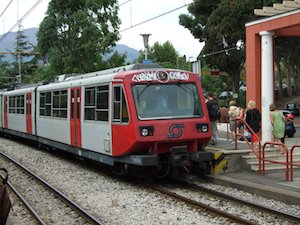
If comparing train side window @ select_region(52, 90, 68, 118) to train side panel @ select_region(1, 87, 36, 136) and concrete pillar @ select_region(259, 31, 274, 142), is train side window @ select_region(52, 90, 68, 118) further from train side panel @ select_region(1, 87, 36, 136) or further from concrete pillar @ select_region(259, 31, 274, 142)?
concrete pillar @ select_region(259, 31, 274, 142)

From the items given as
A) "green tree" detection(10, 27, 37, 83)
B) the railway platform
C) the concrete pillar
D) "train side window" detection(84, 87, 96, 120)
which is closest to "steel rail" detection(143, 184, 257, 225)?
the railway platform

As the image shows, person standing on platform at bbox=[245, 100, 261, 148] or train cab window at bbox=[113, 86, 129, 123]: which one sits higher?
train cab window at bbox=[113, 86, 129, 123]

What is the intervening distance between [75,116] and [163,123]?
414cm

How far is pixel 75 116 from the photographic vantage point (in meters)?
14.5

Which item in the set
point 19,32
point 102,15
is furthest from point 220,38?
point 19,32

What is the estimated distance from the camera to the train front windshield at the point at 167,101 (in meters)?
11.3

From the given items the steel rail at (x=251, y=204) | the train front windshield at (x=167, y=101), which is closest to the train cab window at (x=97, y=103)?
the train front windshield at (x=167, y=101)

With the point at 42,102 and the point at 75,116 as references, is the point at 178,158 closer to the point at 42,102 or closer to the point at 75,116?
the point at 75,116

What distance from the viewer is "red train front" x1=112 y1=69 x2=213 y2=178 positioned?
11.0 metres

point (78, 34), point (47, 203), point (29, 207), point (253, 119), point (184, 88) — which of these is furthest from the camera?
point (78, 34)

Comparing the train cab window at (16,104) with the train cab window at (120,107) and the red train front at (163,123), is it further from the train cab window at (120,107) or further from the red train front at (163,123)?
the red train front at (163,123)

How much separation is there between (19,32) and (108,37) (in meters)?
51.6

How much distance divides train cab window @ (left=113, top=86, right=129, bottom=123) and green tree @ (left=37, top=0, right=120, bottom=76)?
2888cm

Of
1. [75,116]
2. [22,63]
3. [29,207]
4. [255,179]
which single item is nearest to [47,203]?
[29,207]
